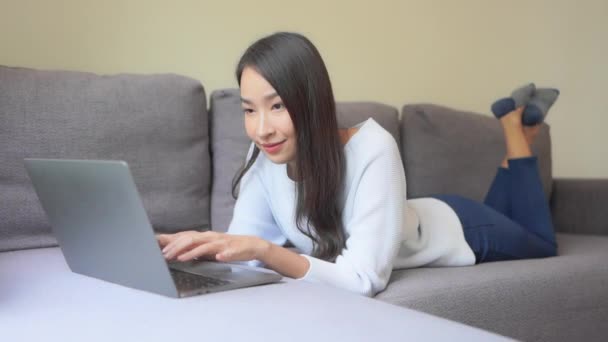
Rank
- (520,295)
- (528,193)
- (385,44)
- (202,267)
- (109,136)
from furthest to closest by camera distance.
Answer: (385,44) → (528,193) → (109,136) → (520,295) → (202,267)

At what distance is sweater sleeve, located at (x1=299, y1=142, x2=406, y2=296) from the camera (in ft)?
4.09

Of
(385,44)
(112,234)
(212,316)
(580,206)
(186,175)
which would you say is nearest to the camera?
(212,316)

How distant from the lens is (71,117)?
162cm

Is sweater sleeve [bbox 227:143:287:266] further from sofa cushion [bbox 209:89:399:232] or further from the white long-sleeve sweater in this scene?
sofa cushion [bbox 209:89:399:232]

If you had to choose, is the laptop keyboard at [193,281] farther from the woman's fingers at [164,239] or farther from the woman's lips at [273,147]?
the woman's lips at [273,147]

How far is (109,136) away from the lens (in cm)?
166

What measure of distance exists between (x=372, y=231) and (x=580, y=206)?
53.5 inches

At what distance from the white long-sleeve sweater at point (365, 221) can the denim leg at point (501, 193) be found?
0.34 metres

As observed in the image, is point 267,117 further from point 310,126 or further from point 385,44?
point 385,44

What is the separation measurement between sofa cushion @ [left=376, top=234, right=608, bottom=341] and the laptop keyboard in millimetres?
391

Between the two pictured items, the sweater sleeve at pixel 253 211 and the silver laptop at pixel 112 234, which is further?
the sweater sleeve at pixel 253 211

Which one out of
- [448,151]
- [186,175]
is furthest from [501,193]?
[186,175]

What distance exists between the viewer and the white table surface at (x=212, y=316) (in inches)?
29.5

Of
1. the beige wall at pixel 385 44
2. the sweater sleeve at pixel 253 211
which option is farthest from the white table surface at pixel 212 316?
the beige wall at pixel 385 44
